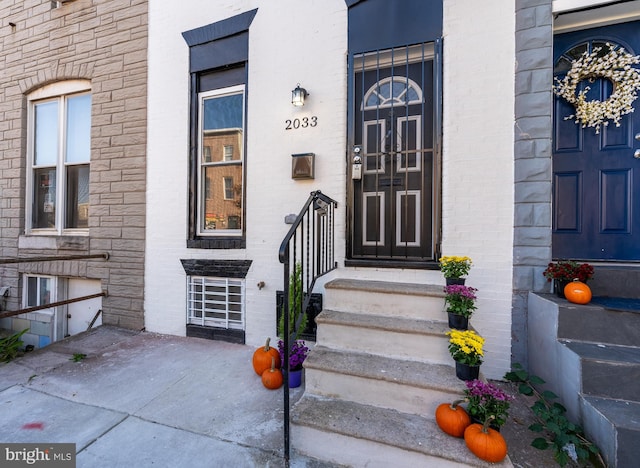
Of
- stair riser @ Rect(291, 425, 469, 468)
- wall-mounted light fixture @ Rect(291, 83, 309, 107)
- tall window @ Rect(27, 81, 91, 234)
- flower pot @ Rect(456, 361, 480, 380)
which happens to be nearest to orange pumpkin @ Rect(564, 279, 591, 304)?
flower pot @ Rect(456, 361, 480, 380)

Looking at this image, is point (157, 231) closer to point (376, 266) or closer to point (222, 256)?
point (222, 256)

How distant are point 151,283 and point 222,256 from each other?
108cm

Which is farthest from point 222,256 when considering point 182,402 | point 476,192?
point 476,192

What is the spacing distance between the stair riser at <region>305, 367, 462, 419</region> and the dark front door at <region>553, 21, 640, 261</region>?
1910 mm

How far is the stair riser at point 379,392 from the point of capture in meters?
1.81

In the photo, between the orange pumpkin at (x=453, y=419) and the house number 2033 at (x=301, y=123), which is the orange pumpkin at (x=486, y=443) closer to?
the orange pumpkin at (x=453, y=419)

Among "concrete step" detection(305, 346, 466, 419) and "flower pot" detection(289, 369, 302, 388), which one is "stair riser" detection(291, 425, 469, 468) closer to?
"concrete step" detection(305, 346, 466, 419)

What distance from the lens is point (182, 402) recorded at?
229cm

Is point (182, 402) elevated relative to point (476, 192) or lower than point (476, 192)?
lower

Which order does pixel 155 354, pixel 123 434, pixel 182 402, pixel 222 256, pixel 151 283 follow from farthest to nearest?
1. pixel 151 283
2. pixel 222 256
3. pixel 155 354
4. pixel 182 402
5. pixel 123 434

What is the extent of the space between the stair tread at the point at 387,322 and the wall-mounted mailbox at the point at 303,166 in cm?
142

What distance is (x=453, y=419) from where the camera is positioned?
1.64 m

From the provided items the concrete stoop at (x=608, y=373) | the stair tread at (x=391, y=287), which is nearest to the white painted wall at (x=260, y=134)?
the stair tread at (x=391, y=287)

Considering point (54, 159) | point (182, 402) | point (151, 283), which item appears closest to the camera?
point (182, 402)
